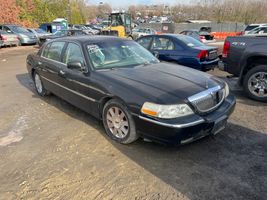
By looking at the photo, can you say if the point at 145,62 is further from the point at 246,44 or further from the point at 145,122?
the point at 246,44

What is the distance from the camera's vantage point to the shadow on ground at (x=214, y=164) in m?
2.89

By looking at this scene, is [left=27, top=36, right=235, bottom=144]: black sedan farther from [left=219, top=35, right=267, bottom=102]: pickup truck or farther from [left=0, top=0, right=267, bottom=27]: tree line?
[left=0, top=0, right=267, bottom=27]: tree line

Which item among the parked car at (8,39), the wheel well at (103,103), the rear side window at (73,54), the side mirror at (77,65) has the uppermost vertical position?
the rear side window at (73,54)

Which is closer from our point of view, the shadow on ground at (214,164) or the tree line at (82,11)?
the shadow on ground at (214,164)

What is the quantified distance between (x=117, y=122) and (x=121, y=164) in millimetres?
703

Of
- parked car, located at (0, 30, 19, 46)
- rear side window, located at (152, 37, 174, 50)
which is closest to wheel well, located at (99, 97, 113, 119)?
rear side window, located at (152, 37, 174, 50)

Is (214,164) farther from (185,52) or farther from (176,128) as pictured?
(185,52)

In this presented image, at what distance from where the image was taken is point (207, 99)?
3572mm

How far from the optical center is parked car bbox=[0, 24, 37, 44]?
2083 cm

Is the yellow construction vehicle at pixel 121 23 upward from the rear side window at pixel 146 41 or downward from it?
downward

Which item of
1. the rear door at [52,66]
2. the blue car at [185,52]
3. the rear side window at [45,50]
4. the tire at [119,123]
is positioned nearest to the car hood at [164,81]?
the tire at [119,123]

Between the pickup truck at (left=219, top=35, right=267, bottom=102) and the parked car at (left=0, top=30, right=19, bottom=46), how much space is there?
17.5m

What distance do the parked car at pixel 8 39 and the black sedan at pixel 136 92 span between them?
15.9m

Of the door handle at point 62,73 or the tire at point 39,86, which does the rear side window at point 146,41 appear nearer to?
the tire at point 39,86
